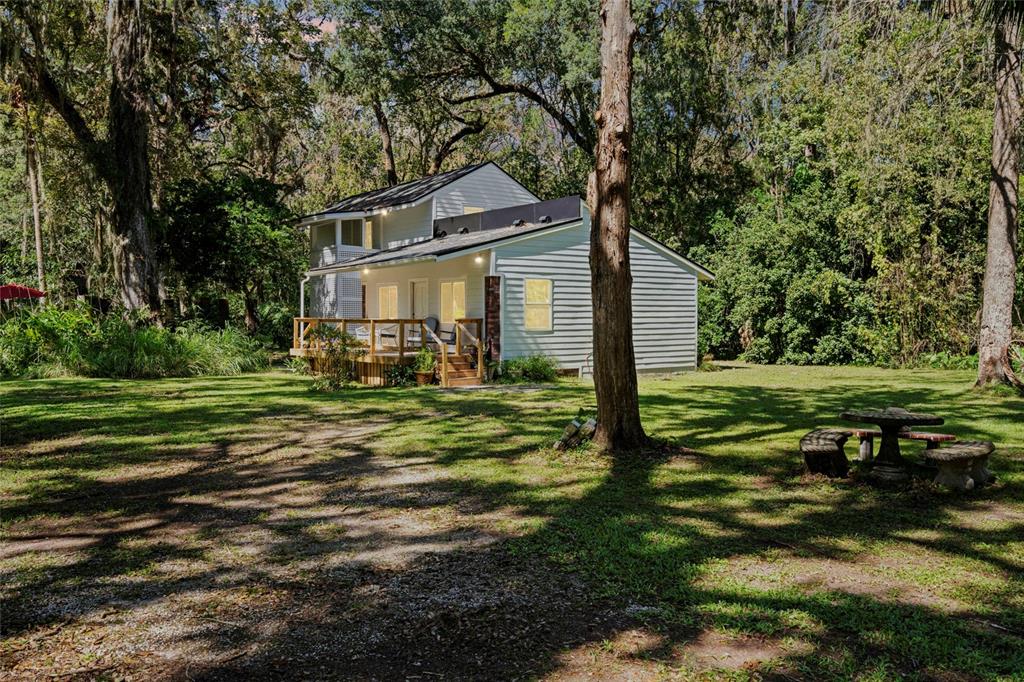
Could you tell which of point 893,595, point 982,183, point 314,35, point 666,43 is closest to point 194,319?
point 314,35

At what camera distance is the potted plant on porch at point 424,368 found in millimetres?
16547

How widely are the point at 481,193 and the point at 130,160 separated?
1163cm

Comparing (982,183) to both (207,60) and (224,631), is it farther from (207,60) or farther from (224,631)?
(207,60)

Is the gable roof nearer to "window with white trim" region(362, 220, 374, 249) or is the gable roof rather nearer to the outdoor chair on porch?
the outdoor chair on porch

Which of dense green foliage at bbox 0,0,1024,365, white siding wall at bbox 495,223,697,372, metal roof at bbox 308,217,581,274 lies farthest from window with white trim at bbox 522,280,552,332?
dense green foliage at bbox 0,0,1024,365

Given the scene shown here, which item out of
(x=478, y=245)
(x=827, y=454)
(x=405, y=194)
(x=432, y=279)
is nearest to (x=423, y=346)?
(x=478, y=245)

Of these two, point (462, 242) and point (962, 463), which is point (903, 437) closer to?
point (962, 463)

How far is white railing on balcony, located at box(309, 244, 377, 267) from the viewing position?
25969 mm

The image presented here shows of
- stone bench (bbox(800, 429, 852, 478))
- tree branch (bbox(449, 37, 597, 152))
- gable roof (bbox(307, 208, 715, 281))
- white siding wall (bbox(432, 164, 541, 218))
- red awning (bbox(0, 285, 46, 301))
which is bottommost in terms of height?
stone bench (bbox(800, 429, 852, 478))

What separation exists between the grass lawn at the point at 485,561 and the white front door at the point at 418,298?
40.9ft

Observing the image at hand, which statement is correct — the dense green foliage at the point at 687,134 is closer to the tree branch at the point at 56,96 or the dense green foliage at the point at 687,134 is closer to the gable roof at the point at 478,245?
the tree branch at the point at 56,96

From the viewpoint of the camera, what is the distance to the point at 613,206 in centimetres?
766

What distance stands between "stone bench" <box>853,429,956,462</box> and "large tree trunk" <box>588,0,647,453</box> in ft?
8.11

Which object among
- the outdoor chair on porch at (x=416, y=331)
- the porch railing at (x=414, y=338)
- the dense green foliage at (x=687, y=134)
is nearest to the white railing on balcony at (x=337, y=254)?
the dense green foliage at (x=687, y=134)
